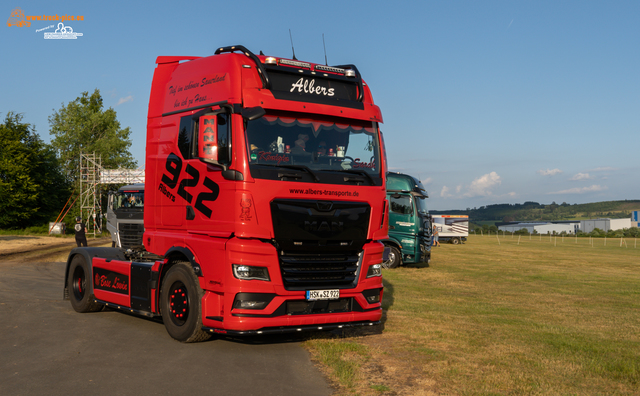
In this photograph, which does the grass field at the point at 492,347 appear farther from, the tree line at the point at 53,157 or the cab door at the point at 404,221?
the tree line at the point at 53,157

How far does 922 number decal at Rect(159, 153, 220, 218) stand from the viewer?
743 centimetres

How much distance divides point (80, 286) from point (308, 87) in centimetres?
615

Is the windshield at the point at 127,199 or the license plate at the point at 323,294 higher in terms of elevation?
the windshield at the point at 127,199

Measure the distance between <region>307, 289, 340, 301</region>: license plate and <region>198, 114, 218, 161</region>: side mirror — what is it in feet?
7.02

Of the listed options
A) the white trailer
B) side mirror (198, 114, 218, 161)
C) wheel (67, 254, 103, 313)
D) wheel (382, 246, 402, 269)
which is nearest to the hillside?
the white trailer

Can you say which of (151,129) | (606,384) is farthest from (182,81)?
(606,384)

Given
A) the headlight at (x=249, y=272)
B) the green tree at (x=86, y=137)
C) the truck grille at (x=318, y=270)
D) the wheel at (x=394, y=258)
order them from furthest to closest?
the green tree at (x=86, y=137)
the wheel at (x=394, y=258)
the truck grille at (x=318, y=270)
the headlight at (x=249, y=272)

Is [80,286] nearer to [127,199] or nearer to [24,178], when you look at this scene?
[127,199]

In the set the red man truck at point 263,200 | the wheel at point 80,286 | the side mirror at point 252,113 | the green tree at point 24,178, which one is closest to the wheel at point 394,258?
the wheel at point 80,286

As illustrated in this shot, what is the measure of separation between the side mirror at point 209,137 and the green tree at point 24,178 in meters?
57.6

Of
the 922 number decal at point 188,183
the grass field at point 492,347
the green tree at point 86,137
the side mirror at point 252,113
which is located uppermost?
the green tree at point 86,137

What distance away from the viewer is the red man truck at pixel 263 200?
7.08m

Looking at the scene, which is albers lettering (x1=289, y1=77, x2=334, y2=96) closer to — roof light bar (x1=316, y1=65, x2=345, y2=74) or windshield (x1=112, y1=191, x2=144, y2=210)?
roof light bar (x1=316, y1=65, x2=345, y2=74)

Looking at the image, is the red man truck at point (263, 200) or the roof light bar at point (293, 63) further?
the roof light bar at point (293, 63)
